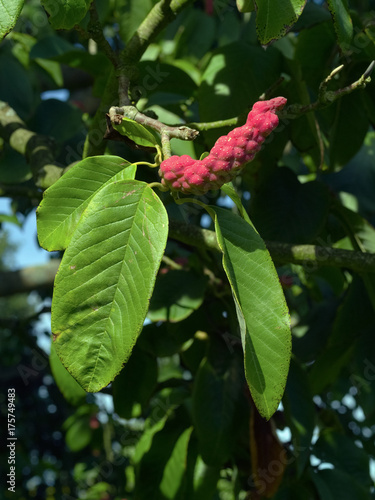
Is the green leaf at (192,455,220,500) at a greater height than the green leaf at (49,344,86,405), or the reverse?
the green leaf at (49,344,86,405)

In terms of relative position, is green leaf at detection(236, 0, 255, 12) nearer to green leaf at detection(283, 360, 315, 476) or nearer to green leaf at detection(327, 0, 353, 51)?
green leaf at detection(327, 0, 353, 51)

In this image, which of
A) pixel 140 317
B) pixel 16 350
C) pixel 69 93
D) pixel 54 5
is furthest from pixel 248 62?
pixel 16 350

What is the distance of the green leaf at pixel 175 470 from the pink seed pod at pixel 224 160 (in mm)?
944

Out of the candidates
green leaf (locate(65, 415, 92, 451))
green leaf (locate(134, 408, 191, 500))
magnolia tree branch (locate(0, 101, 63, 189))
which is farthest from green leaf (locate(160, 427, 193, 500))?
green leaf (locate(65, 415, 92, 451))

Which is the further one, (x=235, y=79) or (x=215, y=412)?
(x=215, y=412)

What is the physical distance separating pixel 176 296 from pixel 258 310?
587 millimetres

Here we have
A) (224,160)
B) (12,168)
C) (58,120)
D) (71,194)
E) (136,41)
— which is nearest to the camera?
(224,160)

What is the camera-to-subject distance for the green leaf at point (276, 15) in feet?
2.22

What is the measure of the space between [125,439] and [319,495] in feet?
3.59

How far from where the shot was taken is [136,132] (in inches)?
27.9

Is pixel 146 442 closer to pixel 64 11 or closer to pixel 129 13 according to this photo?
Answer: pixel 129 13

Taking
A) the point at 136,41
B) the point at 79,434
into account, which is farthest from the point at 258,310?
the point at 79,434

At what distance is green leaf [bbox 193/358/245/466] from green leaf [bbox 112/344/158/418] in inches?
4.1

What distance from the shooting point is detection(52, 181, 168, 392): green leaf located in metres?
0.60
